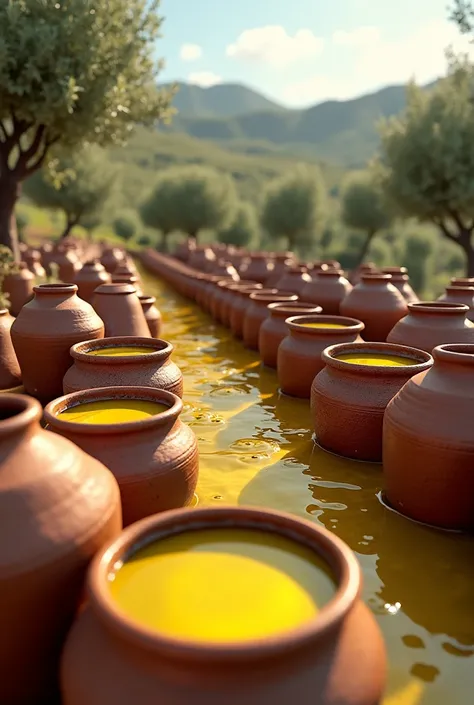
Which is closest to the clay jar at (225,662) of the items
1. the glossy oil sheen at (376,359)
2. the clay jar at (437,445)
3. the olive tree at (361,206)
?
the clay jar at (437,445)

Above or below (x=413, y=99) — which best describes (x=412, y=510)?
below

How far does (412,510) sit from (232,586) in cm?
239

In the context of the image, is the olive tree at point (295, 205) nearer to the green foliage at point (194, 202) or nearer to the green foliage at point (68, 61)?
the green foliage at point (194, 202)

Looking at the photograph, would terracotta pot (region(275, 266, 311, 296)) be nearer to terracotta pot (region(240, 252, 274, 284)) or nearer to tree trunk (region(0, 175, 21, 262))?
terracotta pot (region(240, 252, 274, 284))

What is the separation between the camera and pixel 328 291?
9875mm

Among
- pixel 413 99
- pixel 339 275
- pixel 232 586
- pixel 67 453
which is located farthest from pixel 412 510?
pixel 413 99

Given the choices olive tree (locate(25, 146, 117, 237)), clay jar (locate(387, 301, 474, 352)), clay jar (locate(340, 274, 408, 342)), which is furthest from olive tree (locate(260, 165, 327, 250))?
clay jar (locate(387, 301, 474, 352))

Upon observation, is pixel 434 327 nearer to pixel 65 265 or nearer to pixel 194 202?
pixel 65 265

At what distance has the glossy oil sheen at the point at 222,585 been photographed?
6.86 feet

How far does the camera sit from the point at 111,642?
6.56 ft

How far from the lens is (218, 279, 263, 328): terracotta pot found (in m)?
11.9

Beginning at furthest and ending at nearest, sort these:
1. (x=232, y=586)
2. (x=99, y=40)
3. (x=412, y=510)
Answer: (x=99, y=40), (x=412, y=510), (x=232, y=586)

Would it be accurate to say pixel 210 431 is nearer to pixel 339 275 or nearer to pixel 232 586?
pixel 232 586

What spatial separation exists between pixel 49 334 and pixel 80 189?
91.4 ft
